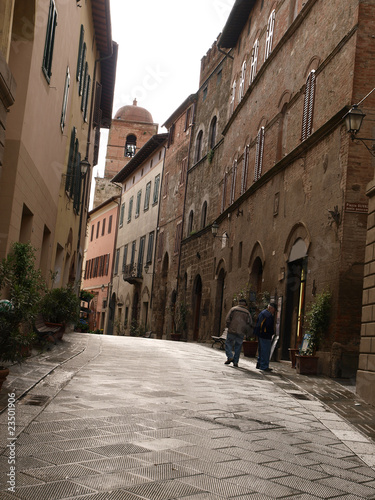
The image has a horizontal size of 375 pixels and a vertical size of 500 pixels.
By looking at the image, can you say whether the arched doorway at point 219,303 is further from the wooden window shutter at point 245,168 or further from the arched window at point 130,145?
the arched window at point 130,145

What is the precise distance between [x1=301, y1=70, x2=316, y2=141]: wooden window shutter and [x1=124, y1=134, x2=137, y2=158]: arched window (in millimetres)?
41121

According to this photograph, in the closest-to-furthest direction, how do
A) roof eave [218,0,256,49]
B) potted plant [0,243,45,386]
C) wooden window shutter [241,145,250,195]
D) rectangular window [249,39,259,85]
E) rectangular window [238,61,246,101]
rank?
potted plant [0,243,45,386] < wooden window shutter [241,145,250,195] < rectangular window [249,39,259,85] < roof eave [218,0,256,49] < rectangular window [238,61,246,101]

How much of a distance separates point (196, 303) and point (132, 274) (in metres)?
11.7

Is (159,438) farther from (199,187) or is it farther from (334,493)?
(199,187)

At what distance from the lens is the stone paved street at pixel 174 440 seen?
12.6 ft

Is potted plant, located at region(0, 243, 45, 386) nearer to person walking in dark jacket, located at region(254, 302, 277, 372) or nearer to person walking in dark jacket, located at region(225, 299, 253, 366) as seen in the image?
person walking in dark jacket, located at region(254, 302, 277, 372)

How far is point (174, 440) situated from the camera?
16.7 feet

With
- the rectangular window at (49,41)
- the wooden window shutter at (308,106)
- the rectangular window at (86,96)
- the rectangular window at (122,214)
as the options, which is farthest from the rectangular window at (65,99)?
the rectangular window at (122,214)

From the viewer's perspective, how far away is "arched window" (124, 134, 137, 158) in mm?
55406

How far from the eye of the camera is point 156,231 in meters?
36.4

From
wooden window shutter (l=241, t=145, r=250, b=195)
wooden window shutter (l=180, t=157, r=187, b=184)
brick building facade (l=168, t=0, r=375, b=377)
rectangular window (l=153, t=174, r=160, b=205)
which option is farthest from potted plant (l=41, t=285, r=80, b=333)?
rectangular window (l=153, t=174, r=160, b=205)

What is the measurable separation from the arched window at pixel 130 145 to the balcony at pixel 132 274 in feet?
60.4

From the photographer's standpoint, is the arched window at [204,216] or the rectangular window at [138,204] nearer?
the arched window at [204,216]

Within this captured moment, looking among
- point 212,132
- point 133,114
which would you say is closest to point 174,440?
point 212,132
